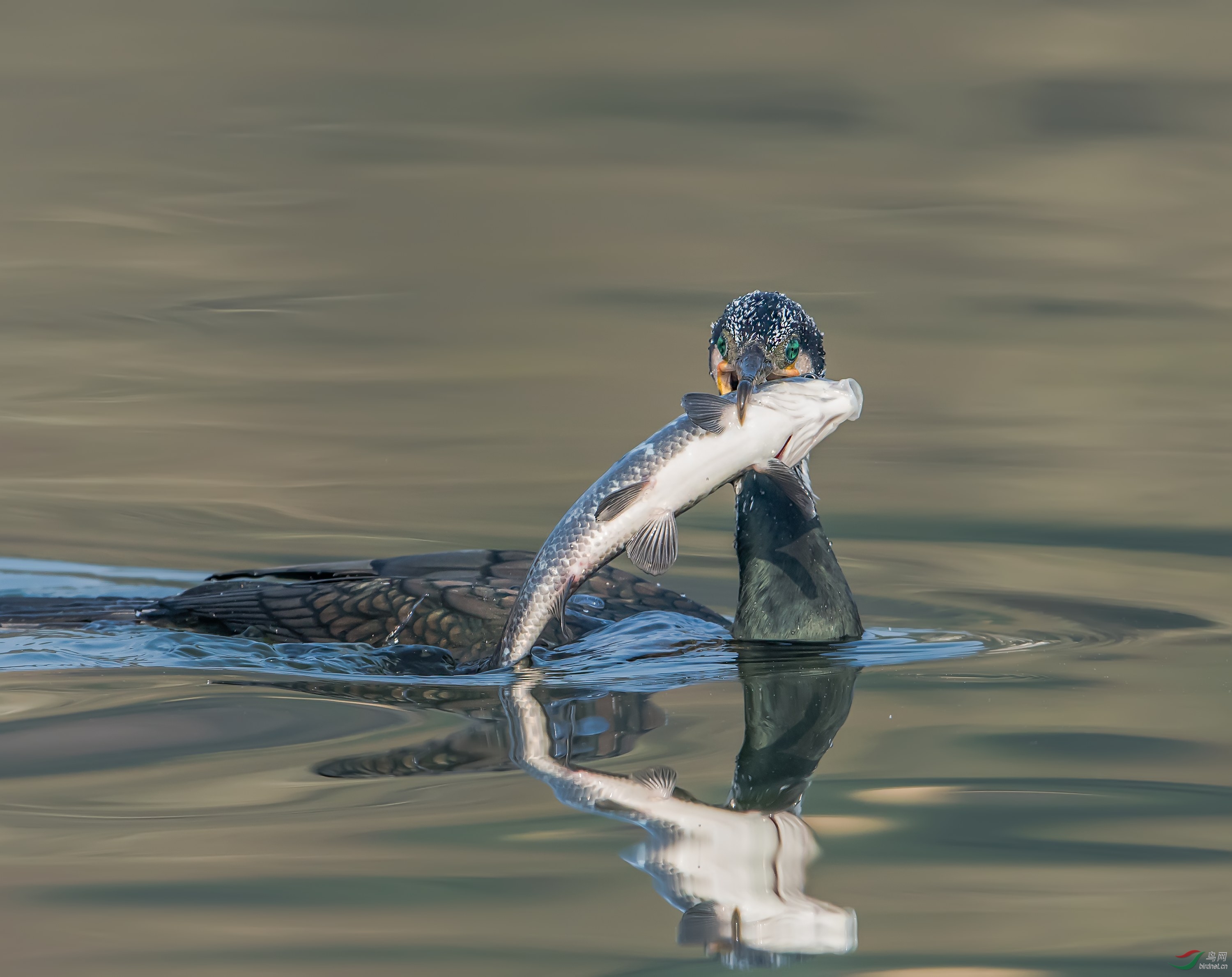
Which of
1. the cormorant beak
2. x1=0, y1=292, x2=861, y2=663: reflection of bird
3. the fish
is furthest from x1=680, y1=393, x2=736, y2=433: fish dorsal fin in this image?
x1=0, y1=292, x2=861, y2=663: reflection of bird

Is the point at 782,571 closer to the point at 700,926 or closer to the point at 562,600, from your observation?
the point at 562,600

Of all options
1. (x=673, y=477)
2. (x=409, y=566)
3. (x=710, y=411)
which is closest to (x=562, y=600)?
(x=673, y=477)

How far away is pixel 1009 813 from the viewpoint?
426cm

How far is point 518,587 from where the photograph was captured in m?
6.17

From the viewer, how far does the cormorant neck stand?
6.01m

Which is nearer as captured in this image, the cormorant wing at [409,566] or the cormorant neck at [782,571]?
the cormorant neck at [782,571]

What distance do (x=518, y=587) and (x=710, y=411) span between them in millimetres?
1225

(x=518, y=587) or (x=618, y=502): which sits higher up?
(x=618, y=502)

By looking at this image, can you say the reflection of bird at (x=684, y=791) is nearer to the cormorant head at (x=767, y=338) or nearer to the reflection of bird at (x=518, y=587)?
the reflection of bird at (x=518, y=587)

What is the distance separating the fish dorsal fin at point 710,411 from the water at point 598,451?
853mm

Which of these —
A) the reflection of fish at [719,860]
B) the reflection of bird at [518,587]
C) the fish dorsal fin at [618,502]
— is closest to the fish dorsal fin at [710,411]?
the fish dorsal fin at [618,502]

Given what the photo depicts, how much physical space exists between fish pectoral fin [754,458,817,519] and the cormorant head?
489mm

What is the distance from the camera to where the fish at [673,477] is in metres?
5.28

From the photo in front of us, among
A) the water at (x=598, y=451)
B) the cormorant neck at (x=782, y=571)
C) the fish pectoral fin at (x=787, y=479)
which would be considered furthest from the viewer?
the cormorant neck at (x=782, y=571)
